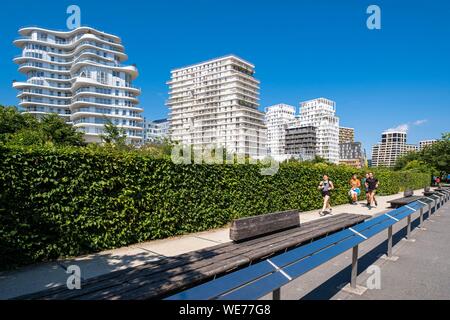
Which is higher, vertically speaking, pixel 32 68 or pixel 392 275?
pixel 32 68

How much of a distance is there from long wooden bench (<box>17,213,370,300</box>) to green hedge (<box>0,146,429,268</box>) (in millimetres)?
2646

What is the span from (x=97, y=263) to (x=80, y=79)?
79106 millimetres

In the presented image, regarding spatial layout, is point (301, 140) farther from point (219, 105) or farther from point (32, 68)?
point (32, 68)

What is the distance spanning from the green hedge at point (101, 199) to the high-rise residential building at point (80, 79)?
70417 mm

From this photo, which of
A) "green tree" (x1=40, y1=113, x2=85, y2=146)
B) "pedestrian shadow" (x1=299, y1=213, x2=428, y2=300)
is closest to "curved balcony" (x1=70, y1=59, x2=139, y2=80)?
"green tree" (x1=40, y1=113, x2=85, y2=146)

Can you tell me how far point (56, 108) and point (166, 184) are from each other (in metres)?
Answer: 89.0

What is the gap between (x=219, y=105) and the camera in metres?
142

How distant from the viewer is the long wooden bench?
104 inches

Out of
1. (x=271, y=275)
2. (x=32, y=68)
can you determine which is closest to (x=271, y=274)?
(x=271, y=275)

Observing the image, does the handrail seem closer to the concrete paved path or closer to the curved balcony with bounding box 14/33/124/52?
the concrete paved path

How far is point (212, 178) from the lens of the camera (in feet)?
26.9

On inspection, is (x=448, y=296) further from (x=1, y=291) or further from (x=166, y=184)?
(x=1, y=291)

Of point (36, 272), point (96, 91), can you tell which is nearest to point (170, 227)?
point (36, 272)

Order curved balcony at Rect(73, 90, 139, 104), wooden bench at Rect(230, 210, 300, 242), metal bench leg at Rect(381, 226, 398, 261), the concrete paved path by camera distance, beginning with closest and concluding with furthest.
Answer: the concrete paved path → wooden bench at Rect(230, 210, 300, 242) → metal bench leg at Rect(381, 226, 398, 261) → curved balcony at Rect(73, 90, 139, 104)
